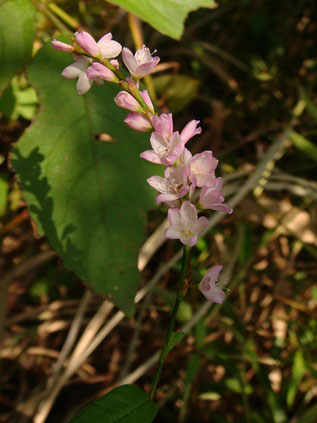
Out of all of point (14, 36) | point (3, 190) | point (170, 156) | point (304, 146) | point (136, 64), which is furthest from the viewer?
point (304, 146)

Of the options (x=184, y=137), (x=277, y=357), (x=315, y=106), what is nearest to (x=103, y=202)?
(x=184, y=137)

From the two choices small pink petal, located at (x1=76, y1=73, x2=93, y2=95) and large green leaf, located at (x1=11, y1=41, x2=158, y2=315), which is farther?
large green leaf, located at (x1=11, y1=41, x2=158, y2=315)

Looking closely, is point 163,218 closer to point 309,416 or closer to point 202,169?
point 309,416

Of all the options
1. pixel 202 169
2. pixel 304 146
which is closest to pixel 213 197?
pixel 202 169

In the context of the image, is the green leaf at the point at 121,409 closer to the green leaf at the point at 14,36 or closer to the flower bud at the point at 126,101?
the flower bud at the point at 126,101

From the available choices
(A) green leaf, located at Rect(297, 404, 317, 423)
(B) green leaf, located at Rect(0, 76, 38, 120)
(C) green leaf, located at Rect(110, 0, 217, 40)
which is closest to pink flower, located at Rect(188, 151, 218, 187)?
(C) green leaf, located at Rect(110, 0, 217, 40)

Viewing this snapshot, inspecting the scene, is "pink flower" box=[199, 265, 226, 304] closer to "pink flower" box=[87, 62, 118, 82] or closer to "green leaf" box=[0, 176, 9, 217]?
"pink flower" box=[87, 62, 118, 82]
